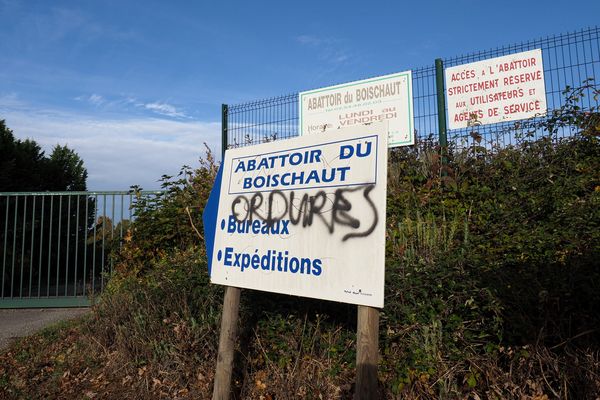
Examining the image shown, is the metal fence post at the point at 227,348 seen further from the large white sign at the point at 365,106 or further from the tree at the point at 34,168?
the tree at the point at 34,168

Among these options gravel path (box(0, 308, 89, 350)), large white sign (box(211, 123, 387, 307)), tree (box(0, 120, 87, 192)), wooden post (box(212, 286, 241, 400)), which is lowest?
gravel path (box(0, 308, 89, 350))

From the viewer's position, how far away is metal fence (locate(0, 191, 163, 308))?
763cm

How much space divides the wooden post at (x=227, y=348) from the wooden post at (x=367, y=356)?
3.49 ft

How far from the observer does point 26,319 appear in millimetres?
6984

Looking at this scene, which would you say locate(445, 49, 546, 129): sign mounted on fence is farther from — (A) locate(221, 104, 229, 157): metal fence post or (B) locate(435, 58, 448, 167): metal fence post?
(A) locate(221, 104, 229, 157): metal fence post

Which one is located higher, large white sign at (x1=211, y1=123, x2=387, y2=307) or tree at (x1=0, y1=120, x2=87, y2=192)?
tree at (x1=0, y1=120, x2=87, y2=192)

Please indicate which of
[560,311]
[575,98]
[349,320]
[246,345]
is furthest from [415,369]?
[575,98]

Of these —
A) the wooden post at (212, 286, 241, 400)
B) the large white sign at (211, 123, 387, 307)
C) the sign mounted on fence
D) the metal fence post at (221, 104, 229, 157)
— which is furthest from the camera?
the metal fence post at (221, 104, 229, 157)

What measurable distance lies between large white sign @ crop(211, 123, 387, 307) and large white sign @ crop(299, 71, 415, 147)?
411 cm

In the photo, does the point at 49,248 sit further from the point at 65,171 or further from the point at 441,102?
the point at 441,102

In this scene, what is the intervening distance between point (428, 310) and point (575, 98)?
4.83 metres

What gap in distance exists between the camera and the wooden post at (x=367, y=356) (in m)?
2.36

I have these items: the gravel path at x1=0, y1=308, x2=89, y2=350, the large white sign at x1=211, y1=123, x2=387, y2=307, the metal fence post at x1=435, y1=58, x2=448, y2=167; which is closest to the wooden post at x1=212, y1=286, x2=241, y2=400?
the large white sign at x1=211, y1=123, x2=387, y2=307

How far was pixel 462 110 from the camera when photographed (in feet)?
24.0
